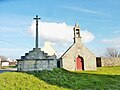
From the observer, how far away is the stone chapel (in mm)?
38406

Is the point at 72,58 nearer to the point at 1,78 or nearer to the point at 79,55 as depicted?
the point at 79,55

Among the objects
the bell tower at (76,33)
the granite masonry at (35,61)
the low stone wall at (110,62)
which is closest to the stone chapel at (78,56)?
the bell tower at (76,33)

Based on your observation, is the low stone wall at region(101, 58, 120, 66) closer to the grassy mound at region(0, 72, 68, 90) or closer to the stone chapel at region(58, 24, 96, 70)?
the stone chapel at region(58, 24, 96, 70)

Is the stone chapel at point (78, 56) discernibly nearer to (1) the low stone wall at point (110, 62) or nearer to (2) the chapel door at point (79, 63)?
(2) the chapel door at point (79, 63)

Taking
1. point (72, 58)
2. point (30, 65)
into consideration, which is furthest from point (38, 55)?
point (72, 58)

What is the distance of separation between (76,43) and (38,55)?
57.6 feet

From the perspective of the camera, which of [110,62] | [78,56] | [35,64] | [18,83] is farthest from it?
[110,62]

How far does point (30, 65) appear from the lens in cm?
2223

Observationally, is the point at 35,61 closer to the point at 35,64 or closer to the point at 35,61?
the point at 35,61

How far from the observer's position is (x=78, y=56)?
3938cm

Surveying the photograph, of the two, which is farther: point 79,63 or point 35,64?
point 79,63

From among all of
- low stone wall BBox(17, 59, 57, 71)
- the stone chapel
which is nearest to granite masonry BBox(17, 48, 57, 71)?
low stone wall BBox(17, 59, 57, 71)

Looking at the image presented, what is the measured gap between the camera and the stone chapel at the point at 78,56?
126 ft

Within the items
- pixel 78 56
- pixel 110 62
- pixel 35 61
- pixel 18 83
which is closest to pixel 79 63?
pixel 78 56
